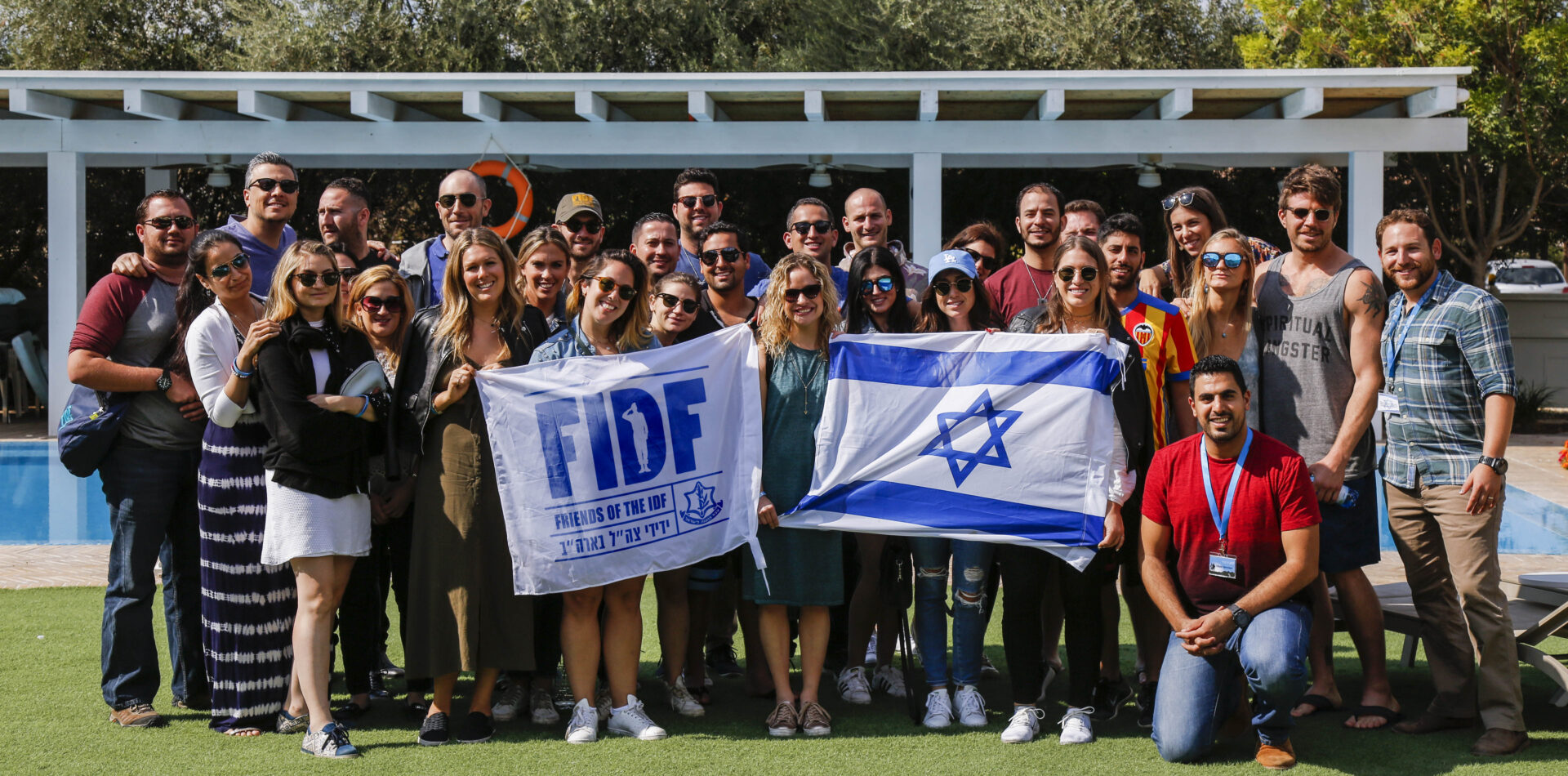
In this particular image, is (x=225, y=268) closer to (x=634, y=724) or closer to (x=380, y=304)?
(x=380, y=304)

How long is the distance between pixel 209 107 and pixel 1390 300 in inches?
532

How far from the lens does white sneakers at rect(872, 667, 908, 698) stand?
212 inches

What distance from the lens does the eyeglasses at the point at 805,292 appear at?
4781 millimetres

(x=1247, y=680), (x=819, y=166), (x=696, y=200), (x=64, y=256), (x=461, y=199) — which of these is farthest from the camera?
(x=819, y=166)

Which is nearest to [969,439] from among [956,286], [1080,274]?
[956,286]

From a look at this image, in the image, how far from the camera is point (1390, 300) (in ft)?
16.9

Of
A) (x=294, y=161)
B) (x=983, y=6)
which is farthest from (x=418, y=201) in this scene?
(x=983, y=6)

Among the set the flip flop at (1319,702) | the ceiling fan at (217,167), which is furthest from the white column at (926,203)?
the flip flop at (1319,702)

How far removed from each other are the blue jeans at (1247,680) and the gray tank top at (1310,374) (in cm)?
80

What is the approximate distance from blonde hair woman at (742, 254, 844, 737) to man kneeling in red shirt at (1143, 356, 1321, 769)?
1223 millimetres

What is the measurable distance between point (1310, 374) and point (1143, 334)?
2.30 ft

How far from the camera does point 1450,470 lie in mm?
4684

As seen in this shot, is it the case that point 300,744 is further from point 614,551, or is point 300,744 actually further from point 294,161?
point 294,161

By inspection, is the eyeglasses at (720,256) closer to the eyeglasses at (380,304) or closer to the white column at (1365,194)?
the eyeglasses at (380,304)
